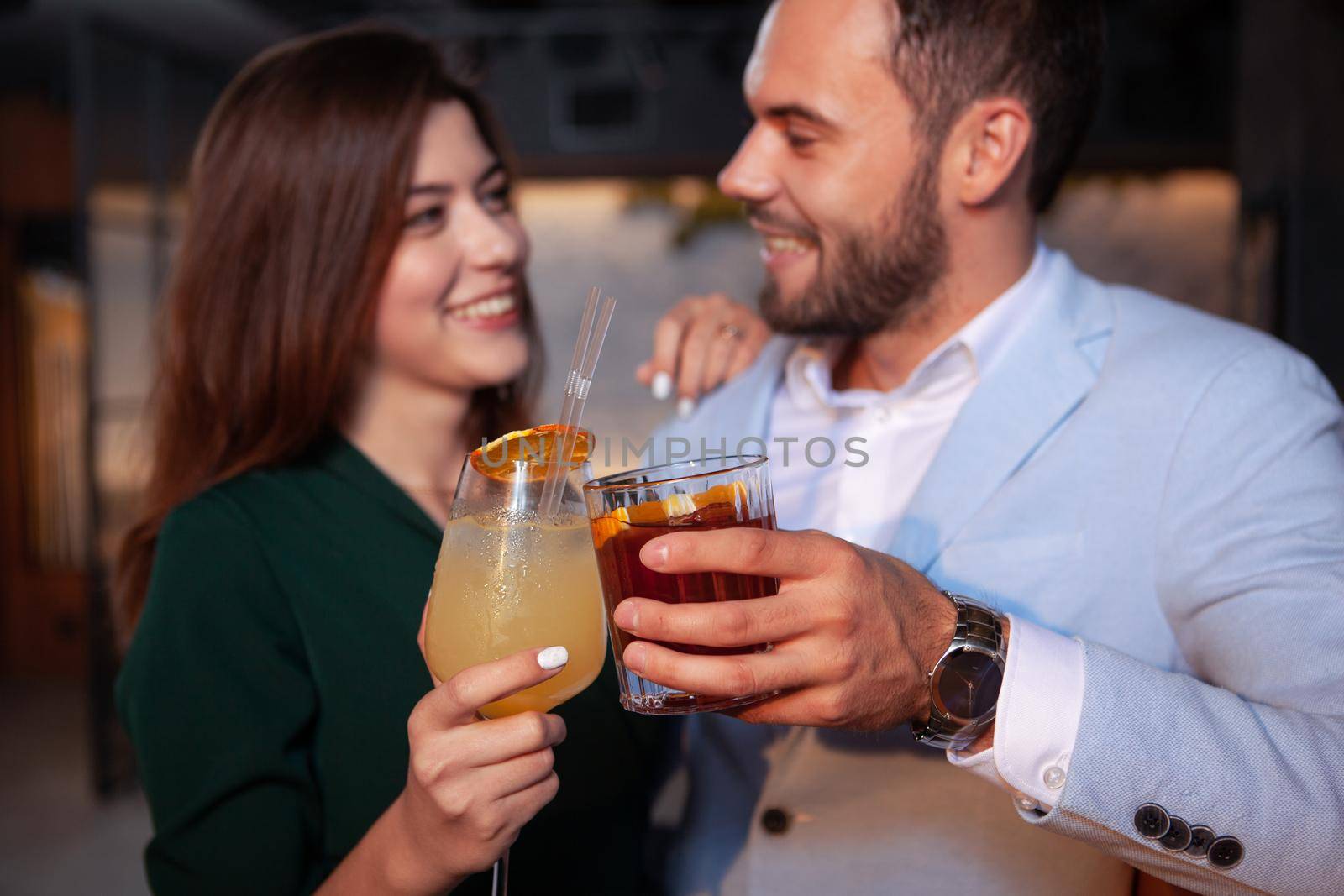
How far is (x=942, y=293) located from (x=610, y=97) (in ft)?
17.9

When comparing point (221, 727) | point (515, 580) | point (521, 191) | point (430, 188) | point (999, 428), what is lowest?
point (221, 727)

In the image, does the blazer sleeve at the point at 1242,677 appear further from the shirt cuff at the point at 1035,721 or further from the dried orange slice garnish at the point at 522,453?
the dried orange slice garnish at the point at 522,453

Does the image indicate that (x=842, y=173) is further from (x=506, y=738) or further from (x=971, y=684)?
(x=506, y=738)

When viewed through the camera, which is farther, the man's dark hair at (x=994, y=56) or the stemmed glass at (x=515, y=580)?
the man's dark hair at (x=994, y=56)

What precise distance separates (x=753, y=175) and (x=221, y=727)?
1.26 m

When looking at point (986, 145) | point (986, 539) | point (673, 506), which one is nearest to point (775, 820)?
point (986, 539)

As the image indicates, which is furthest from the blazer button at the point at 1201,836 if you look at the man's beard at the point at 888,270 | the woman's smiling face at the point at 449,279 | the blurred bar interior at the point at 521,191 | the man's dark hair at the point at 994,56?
the blurred bar interior at the point at 521,191

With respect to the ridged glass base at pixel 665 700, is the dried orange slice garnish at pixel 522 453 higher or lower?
higher

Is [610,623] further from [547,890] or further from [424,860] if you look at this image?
[547,890]

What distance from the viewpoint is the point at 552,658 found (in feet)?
3.64

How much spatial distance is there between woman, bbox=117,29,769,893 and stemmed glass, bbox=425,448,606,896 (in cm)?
24

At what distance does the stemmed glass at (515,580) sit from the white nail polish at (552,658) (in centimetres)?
4

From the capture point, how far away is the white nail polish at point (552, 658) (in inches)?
43.2

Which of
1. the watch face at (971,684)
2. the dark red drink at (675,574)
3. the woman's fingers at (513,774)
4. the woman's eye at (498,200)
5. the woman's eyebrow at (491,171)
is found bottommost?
the woman's fingers at (513,774)
